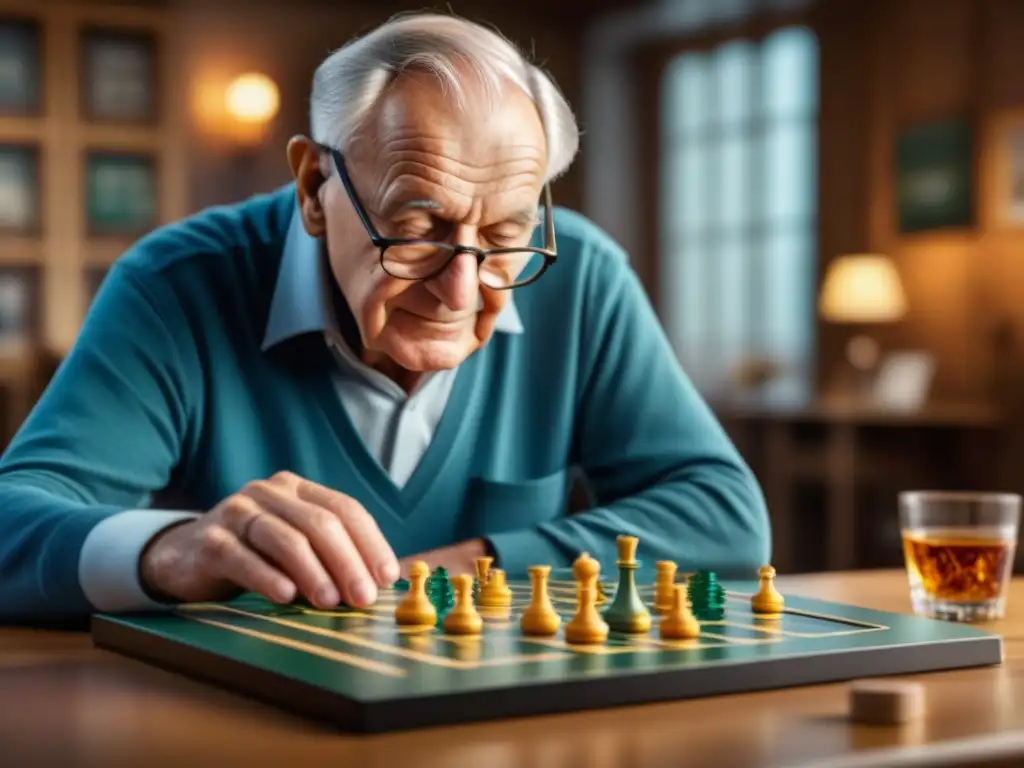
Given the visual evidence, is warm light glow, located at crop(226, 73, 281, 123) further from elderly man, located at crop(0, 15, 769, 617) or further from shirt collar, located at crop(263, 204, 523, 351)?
shirt collar, located at crop(263, 204, 523, 351)

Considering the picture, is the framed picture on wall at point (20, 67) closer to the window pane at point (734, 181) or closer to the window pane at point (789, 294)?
the window pane at point (734, 181)

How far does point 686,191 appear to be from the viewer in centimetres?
865

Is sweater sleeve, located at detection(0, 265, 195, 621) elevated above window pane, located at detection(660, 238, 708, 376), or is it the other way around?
window pane, located at detection(660, 238, 708, 376)

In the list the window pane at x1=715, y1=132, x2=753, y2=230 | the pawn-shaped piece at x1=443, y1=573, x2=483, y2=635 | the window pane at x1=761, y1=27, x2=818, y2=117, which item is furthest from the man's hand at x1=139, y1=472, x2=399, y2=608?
the window pane at x1=715, y1=132, x2=753, y2=230

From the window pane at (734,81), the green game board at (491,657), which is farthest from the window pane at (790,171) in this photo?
the green game board at (491,657)

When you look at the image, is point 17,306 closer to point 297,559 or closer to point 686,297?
point 686,297

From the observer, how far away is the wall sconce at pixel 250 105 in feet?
27.4

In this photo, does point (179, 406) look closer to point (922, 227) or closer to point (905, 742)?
point (905, 742)

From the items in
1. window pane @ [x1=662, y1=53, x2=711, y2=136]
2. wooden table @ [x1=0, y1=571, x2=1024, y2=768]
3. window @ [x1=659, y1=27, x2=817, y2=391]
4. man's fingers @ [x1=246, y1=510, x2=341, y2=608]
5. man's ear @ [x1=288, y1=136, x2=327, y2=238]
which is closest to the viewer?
wooden table @ [x1=0, y1=571, x2=1024, y2=768]

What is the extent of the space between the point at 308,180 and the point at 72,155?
568cm

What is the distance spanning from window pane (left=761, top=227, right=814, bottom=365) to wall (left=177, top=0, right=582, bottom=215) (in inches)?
77.0

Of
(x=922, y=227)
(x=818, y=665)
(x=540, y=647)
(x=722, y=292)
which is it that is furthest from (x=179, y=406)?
(x=722, y=292)

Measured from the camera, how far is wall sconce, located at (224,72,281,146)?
834 cm

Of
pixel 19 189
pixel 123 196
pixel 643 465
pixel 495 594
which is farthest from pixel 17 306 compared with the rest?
pixel 495 594
